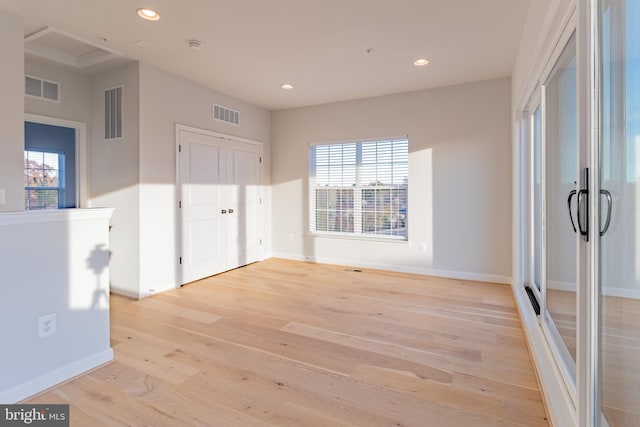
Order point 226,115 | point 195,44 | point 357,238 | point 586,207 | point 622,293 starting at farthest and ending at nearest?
point 357,238 < point 226,115 < point 195,44 < point 586,207 < point 622,293

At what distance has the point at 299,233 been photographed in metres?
5.88

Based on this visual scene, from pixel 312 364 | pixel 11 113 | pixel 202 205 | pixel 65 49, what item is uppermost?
pixel 65 49

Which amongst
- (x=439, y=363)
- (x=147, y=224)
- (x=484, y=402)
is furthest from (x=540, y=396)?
(x=147, y=224)

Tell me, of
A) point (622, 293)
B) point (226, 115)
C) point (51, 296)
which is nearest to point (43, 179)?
point (226, 115)

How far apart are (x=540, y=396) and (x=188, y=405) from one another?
205 centimetres

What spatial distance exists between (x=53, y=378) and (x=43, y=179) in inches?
129

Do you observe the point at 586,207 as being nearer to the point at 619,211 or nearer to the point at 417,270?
the point at 619,211

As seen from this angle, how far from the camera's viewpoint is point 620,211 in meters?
1.13

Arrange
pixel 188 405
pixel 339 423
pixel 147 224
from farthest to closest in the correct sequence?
pixel 147 224 → pixel 188 405 → pixel 339 423

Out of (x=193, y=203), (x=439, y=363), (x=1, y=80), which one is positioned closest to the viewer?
(x=439, y=363)

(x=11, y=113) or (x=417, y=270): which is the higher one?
(x=11, y=113)

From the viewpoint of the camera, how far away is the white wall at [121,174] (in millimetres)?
3807

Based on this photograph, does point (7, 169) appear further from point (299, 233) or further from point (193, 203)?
point (299, 233)

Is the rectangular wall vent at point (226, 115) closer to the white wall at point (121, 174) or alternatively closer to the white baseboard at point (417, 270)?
the white wall at point (121, 174)
